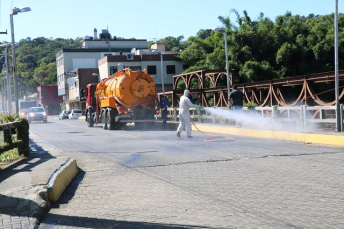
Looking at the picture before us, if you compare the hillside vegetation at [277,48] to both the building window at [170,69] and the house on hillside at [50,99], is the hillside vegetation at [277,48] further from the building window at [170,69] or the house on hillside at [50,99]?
the house on hillside at [50,99]

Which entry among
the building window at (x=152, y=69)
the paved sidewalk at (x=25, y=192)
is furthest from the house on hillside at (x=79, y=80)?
the paved sidewalk at (x=25, y=192)

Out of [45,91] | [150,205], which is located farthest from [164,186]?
[45,91]

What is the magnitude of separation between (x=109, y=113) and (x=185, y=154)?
612 inches

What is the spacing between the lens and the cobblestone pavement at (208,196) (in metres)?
6.08

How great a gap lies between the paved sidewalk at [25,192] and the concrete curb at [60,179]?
0.11 meters

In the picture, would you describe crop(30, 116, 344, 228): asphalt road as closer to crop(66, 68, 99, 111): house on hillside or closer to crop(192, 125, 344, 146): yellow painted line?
crop(192, 125, 344, 146): yellow painted line

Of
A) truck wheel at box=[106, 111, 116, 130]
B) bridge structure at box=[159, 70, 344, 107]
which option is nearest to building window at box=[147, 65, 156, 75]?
bridge structure at box=[159, 70, 344, 107]

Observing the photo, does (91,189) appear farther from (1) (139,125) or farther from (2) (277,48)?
(2) (277,48)

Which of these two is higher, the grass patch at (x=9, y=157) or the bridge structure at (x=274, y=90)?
the bridge structure at (x=274, y=90)

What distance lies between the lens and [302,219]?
600 centimetres

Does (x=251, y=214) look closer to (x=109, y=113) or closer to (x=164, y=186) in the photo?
(x=164, y=186)

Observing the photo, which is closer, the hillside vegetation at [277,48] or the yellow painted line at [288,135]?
the yellow painted line at [288,135]

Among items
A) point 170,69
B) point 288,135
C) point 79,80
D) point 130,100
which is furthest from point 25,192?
point 79,80

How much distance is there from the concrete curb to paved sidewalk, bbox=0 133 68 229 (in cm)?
11
